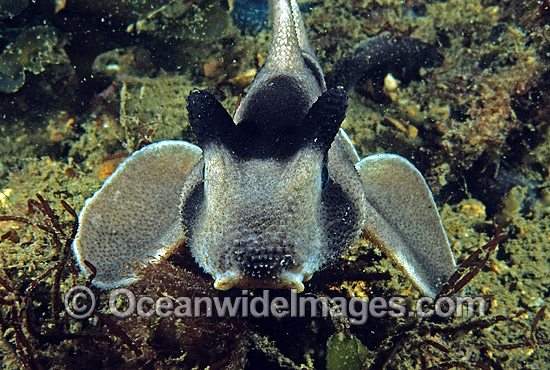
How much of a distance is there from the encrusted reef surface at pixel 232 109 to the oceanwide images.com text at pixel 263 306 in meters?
0.06

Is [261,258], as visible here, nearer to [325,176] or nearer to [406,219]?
[325,176]

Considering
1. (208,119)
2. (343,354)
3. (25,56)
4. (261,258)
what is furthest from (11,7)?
(343,354)

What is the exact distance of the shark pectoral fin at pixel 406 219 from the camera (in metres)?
3.81

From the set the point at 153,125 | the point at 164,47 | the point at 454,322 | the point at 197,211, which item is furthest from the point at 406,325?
the point at 164,47

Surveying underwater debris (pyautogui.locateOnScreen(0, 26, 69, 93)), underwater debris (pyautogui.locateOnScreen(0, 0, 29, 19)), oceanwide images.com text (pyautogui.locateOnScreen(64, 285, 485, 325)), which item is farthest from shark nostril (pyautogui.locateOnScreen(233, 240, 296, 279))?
underwater debris (pyautogui.locateOnScreen(0, 0, 29, 19))

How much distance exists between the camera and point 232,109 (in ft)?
19.1

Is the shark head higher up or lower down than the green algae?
higher up

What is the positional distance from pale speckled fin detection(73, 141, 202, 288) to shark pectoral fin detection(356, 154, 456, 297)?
2.12 metres

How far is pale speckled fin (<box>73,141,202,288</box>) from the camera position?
368 cm

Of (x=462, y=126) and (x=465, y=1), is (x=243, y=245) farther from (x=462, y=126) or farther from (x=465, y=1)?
(x=465, y=1)

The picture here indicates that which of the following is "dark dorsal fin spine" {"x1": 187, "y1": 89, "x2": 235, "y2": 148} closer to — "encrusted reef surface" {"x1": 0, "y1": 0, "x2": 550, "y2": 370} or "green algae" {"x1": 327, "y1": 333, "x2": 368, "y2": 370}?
"encrusted reef surface" {"x1": 0, "y1": 0, "x2": 550, "y2": 370}

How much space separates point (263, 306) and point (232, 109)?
339 centimetres

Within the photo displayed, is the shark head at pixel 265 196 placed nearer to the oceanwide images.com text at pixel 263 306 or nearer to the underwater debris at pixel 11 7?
the oceanwide images.com text at pixel 263 306

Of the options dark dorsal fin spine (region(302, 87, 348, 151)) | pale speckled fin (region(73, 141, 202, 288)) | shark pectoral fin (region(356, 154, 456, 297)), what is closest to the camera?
dark dorsal fin spine (region(302, 87, 348, 151))
